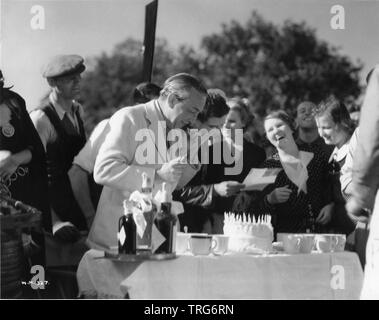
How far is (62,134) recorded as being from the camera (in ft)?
11.9

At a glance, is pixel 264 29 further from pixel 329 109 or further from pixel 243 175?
pixel 243 175

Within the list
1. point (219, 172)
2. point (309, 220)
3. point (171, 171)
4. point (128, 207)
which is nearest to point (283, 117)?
point (219, 172)

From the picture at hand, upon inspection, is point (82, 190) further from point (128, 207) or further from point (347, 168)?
point (347, 168)

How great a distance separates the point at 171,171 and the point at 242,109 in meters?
0.58

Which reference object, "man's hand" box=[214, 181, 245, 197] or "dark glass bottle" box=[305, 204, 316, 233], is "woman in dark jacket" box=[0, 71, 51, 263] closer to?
"man's hand" box=[214, 181, 245, 197]

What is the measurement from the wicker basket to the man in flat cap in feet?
0.49

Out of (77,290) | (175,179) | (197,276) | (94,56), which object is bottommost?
(77,290)

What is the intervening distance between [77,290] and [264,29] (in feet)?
5.58

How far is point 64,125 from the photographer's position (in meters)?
3.63

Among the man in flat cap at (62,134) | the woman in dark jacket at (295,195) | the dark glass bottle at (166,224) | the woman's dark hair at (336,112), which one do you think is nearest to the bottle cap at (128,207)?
the dark glass bottle at (166,224)

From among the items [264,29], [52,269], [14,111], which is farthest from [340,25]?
[52,269]

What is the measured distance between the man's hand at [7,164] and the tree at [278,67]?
1.12 m

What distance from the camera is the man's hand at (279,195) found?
11.6 feet

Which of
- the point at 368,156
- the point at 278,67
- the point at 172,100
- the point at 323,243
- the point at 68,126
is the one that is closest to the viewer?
the point at 368,156
